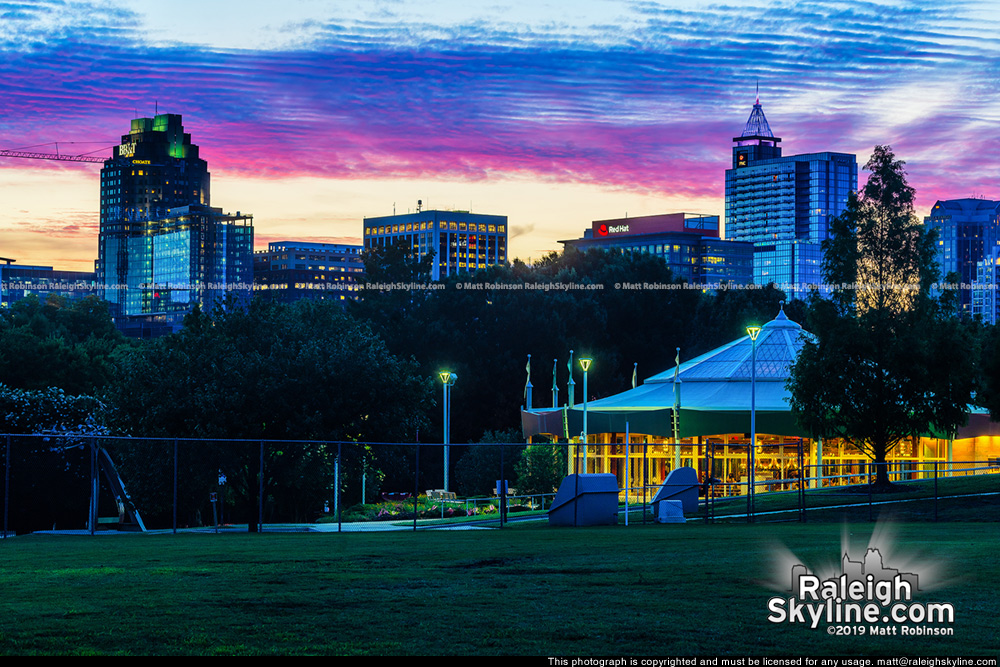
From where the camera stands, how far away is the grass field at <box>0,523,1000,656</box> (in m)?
12.4

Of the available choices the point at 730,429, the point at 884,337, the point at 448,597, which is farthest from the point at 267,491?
the point at 730,429

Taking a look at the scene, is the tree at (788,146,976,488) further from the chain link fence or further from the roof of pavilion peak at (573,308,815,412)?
the roof of pavilion peak at (573,308,815,412)

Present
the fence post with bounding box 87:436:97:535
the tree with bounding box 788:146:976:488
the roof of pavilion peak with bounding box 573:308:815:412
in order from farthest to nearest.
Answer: the roof of pavilion peak with bounding box 573:308:815:412
the tree with bounding box 788:146:976:488
the fence post with bounding box 87:436:97:535

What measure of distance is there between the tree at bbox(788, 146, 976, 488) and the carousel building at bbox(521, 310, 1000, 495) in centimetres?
1327

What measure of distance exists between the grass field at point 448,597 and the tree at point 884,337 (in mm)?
16492

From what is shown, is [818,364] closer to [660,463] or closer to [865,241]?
[865,241]

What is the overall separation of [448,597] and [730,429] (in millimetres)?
47124

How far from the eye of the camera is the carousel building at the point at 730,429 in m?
60.2

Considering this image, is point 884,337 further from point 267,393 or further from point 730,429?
point 267,393

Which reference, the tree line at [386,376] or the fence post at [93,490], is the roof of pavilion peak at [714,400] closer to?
the tree line at [386,376]

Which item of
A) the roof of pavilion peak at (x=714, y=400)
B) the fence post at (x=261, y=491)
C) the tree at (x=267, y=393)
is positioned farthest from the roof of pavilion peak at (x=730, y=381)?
the fence post at (x=261, y=491)

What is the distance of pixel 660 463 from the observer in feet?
221

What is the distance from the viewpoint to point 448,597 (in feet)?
52.0

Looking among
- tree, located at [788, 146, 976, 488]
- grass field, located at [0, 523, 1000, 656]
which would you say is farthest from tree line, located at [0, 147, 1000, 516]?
grass field, located at [0, 523, 1000, 656]
